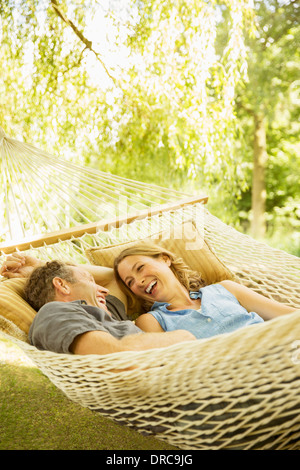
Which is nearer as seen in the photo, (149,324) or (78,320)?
(78,320)

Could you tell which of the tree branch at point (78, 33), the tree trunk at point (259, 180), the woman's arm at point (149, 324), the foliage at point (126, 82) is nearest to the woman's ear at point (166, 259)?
the woman's arm at point (149, 324)

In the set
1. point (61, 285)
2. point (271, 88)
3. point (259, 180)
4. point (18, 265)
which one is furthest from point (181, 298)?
point (259, 180)

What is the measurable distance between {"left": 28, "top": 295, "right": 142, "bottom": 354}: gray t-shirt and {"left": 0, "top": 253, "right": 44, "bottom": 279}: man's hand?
18.8 inches

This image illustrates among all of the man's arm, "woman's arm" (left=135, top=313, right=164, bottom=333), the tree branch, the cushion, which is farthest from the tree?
the man's arm

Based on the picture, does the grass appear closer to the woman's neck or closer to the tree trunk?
the woman's neck

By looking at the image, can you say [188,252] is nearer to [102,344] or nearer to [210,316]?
[210,316]

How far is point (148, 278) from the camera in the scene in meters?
1.64

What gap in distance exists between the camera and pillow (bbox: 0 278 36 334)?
1.39 metres

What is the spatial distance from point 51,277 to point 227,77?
2899 mm

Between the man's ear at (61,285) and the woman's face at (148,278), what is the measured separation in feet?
0.90

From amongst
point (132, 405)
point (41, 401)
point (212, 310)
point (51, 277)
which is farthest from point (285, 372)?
point (41, 401)

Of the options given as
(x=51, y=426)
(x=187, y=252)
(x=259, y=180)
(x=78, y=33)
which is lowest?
(x=51, y=426)
